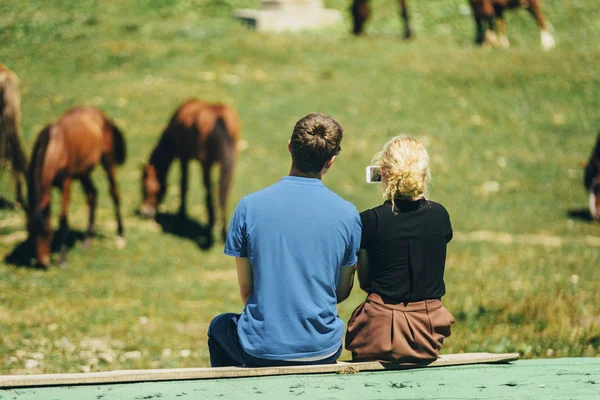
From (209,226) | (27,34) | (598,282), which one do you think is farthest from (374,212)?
(27,34)

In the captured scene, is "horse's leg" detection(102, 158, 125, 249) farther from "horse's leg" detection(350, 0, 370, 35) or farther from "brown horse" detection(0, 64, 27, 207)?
"horse's leg" detection(350, 0, 370, 35)

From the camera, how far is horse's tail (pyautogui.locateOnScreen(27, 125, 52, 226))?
35.9ft

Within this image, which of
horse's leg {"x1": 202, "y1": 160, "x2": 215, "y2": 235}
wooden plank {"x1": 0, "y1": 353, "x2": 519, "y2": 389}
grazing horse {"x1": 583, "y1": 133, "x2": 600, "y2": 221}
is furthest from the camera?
grazing horse {"x1": 583, "y1": 133, "x2": 600, "y2": 221}

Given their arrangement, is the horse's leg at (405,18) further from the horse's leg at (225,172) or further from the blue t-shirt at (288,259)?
the blue t-shirt at (288,259)

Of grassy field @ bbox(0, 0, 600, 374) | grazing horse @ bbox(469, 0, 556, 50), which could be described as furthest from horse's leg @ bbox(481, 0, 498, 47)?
grassy field @ bbox(0, 0, 600, 374)

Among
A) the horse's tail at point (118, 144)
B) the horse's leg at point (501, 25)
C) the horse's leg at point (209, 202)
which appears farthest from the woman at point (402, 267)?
the horse's leg at point (501, 25)

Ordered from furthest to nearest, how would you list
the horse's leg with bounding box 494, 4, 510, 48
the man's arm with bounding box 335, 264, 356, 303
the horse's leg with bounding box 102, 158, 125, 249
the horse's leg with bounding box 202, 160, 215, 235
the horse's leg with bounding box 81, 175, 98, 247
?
the horse's leg with bounding box 494, 4, 510, 48 → the horse's leg with bounding box 202, 160, 215, 235 → the horse's leg with bounding box 102, 158, 125, 249 → the horse's leg with bounding box 81, 175, 98, 247 → the man's arm with bounding box 335, 264, 356, 303

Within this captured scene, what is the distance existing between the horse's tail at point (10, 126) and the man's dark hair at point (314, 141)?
385 inches

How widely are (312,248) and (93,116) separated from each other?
30.0 feet

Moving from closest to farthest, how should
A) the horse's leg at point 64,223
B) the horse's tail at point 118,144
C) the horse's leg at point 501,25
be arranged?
the horse's leg at point 64,223, the horse's tail at point 118,144, the horse's leg at point 501,25

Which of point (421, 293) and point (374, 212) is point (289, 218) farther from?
point (421, 293)

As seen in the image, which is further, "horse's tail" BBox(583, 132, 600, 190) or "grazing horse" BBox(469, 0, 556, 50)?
"grazing horse" BBox(469, 0, 556, 50)

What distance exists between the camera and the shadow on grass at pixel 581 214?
14.7 m

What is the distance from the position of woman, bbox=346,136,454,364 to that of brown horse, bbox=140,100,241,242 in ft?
28.0
